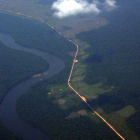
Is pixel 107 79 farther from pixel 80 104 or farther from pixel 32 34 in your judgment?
pixel 32 34

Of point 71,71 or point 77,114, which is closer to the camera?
point 77,114

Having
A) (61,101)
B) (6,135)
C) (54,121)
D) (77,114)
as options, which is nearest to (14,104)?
(6,135)

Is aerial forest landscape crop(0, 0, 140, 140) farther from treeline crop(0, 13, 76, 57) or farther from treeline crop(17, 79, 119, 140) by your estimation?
treeline crop(0, 13, 76, 57)

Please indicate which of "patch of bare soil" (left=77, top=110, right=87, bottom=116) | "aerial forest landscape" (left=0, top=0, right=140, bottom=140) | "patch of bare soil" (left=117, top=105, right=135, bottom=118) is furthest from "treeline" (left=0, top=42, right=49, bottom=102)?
"patch of bare soil" (left=117, top=105, right=135, bottom=118)

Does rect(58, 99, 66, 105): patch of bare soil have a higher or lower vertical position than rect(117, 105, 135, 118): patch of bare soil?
lower

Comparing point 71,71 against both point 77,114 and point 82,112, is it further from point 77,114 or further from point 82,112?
point 77,114

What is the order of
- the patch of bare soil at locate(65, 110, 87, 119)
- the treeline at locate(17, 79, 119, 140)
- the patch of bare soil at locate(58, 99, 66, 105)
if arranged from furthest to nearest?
the patch of bare soil at locate(58, 99, 66, 105) < the patch of bare soil at locate(65, 110, 87, 119) < the treeline at locate(17, 79, 119, 140)

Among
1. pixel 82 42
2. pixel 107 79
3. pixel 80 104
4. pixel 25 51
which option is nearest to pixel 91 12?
pixel 82 42

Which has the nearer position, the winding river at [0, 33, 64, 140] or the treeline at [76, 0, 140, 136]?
the winding river at [0, 33, 64, 140]
